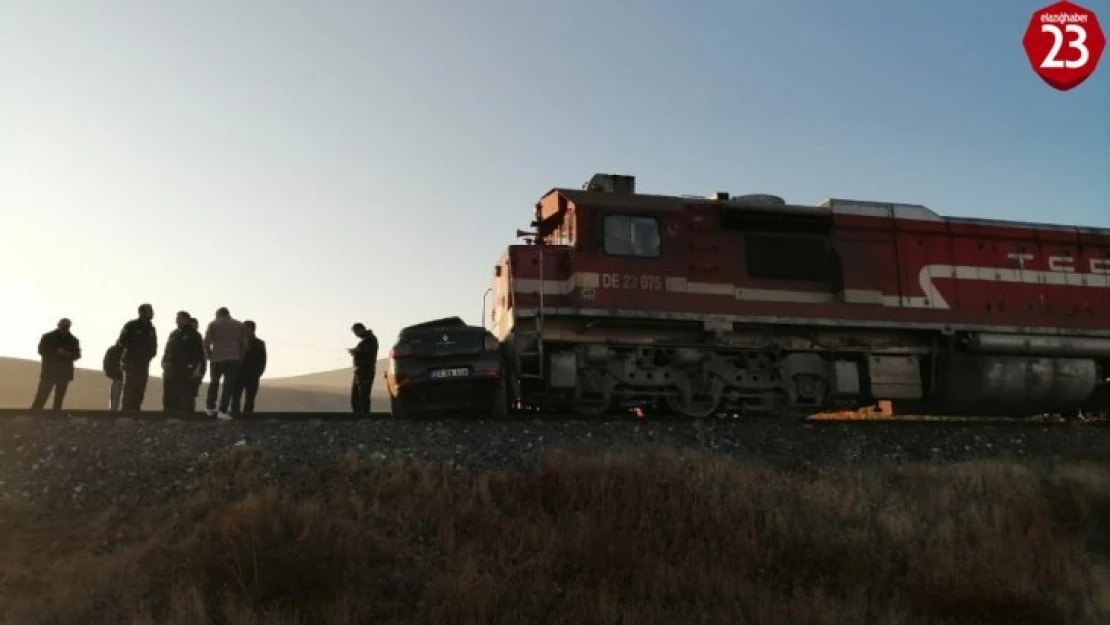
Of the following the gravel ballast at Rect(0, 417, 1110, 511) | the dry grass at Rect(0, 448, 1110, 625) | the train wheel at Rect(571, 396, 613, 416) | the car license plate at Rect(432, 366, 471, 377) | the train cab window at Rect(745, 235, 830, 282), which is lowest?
the dry grass at Rect(0, 448, 1110, 625)

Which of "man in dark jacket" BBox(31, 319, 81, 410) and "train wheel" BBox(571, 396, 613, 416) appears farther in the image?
"train wheel" BBox(571, 396, 613, 416)

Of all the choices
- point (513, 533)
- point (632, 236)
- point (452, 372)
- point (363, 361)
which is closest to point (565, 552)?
point (513, 533)

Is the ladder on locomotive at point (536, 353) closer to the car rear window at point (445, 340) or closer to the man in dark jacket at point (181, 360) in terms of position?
the car rear window at point (445, 340)

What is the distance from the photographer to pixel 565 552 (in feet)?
20.8

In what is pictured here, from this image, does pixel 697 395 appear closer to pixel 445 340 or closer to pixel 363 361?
pixel 445 340

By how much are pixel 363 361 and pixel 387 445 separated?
447 centimetres

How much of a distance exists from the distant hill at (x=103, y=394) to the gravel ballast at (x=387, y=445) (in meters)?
41.2

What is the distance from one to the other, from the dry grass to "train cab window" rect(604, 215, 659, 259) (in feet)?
14.9

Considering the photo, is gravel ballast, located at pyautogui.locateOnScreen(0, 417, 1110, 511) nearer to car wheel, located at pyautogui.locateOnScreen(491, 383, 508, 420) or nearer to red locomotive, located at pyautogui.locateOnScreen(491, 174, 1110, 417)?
car wheel, located at pyautogui.locateOnScreen(491, 383, 508, 420)

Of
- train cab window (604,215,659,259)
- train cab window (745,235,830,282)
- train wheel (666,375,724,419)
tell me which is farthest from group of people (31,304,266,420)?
train cab window (745,235,830,282)

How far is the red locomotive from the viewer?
11.6m

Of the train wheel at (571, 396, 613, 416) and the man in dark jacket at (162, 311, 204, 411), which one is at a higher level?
the man in dark jacket at (162, 311, 204, 411)

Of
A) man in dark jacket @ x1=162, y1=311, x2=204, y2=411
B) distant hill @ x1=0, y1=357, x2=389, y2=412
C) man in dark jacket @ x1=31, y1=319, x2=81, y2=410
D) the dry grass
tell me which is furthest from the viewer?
distant hill @ x1=0, y1=357, x2=389, y2=412

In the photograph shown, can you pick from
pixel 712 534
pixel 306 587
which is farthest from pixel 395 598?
pixel 712 534
